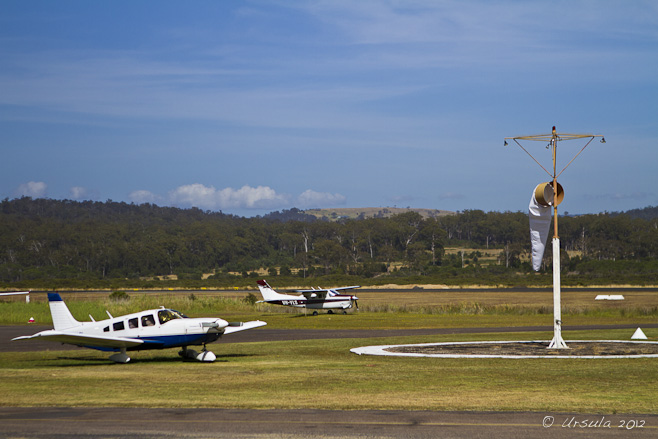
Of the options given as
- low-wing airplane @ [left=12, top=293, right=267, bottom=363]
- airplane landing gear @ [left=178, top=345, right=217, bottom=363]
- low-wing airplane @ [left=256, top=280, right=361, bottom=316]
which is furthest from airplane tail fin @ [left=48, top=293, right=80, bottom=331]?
low-wing airplane @ [left=256, top=280, right=361, bottom=316]

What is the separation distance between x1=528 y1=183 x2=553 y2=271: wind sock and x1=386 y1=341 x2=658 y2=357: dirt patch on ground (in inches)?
115

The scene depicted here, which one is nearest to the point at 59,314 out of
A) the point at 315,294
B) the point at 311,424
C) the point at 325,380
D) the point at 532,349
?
the point at 325,380

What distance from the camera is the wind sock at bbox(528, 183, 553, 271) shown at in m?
22.7

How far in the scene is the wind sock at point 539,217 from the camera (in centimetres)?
2266

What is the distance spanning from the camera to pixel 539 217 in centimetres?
2298

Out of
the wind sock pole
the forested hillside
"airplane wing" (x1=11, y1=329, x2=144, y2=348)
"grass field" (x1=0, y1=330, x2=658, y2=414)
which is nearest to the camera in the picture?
"grass field" (x1=0, y1=330, x2=658, y2=414)

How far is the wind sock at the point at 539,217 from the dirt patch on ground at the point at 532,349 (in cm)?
293

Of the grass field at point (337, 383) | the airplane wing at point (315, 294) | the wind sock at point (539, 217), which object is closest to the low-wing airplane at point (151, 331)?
the grass field at point (337, 383)

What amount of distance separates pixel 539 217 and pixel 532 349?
4444 mm

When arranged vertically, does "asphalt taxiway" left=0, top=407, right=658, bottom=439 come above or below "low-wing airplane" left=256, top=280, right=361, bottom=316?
above

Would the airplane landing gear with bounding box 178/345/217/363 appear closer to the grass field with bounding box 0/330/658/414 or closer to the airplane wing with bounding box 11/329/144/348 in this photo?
the grass field with bounding box 0/330/658/414

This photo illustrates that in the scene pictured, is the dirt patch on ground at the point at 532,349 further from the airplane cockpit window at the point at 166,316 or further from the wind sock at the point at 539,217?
the airplane cockpit window at the point at 166,316

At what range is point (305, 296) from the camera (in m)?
54.2

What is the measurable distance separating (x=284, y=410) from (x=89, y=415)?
3.54 metres
